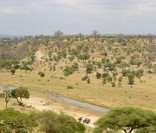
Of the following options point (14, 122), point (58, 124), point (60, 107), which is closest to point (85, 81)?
point (60, 107)

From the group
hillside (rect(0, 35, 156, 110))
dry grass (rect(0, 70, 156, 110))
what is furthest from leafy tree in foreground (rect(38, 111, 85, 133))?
hillside (rect(0, 35, 156, 110))

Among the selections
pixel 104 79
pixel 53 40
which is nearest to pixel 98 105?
pixel 104 79

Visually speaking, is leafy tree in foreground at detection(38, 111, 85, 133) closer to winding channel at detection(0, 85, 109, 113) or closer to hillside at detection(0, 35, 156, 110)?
winding channel at detection(0, 85, 109, 113)

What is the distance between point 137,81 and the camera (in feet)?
285

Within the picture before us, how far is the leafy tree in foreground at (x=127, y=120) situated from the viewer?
3097 cm

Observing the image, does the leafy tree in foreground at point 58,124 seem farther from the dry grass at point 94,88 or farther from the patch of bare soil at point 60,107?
the dry grass at point 94,88

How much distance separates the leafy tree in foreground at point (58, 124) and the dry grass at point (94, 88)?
29774 millimetres

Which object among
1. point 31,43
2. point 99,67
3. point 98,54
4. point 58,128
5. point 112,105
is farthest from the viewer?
point 31,43

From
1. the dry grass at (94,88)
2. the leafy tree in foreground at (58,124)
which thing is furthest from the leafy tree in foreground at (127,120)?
the dry grass at (94,88)

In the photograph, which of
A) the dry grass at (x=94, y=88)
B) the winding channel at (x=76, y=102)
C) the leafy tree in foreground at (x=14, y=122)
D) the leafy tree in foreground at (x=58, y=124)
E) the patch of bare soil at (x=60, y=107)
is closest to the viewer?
the leafy tree in foreground at (x=14, y=122)

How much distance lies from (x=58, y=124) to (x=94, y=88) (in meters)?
47.7

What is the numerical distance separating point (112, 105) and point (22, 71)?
54.1 metres

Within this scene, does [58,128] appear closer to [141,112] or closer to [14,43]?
[141,112]

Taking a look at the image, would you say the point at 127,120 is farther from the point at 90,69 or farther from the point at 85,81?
the point at 90,69
